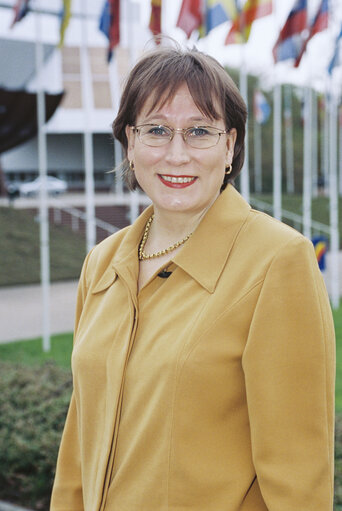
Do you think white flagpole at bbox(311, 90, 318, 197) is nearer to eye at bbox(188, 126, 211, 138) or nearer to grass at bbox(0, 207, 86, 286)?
grass at bbox(0, 207, 86, 286)

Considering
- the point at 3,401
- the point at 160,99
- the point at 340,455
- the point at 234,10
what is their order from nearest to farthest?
the point at 160,99
the point at 340,455
the point at 3,401
the point at 234,10

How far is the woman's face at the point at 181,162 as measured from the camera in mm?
1580

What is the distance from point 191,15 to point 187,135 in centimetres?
689

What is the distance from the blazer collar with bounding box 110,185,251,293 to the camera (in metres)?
1.53

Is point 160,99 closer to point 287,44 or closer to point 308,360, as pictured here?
point 308,360

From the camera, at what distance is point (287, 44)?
29.1ft

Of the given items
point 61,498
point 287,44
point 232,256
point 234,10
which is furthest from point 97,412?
point 287,44

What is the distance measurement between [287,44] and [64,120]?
2787cm

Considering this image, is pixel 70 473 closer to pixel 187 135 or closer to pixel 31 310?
pixel 187 135

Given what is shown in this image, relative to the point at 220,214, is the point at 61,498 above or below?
below

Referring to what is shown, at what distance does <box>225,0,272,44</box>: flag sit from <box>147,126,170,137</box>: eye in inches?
273

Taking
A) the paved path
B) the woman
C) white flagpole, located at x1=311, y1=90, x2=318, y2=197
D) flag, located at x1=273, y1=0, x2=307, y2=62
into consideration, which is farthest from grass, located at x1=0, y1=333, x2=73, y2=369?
white flagpole, located at x1=311, y1=90, x2=318, y2=197

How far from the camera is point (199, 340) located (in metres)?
1.42

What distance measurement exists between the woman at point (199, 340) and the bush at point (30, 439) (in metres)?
2.09
